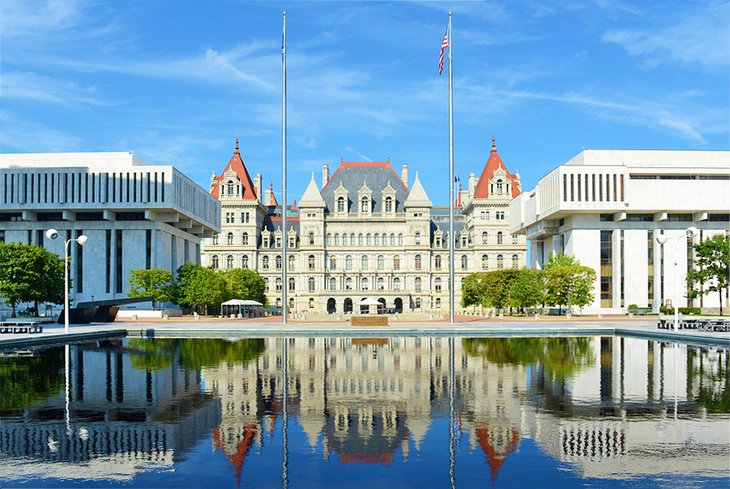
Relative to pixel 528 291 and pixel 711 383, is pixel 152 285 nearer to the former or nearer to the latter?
pixel 528 291

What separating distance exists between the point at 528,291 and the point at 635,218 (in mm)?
22101

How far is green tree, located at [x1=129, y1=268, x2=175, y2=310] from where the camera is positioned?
78625 millimetres

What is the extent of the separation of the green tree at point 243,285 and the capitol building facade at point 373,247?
1381 cm

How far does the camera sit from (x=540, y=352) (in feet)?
106

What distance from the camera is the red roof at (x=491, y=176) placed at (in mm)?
116438

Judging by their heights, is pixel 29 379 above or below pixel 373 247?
below

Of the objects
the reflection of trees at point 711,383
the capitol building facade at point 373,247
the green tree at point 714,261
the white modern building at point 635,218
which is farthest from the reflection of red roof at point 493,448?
the capitol building facade at point 373,247

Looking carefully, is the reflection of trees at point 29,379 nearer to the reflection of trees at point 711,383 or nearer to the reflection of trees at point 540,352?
the reflection of trees at point 540,352

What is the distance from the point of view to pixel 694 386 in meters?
20.7

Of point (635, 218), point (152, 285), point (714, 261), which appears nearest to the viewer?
point (714, 261)

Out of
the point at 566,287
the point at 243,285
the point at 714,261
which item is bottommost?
the point at 243,285

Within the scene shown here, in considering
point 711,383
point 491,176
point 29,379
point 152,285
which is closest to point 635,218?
point 491,176

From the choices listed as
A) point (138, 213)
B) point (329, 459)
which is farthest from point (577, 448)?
point (138, 213)

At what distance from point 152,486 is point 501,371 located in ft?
51.3
